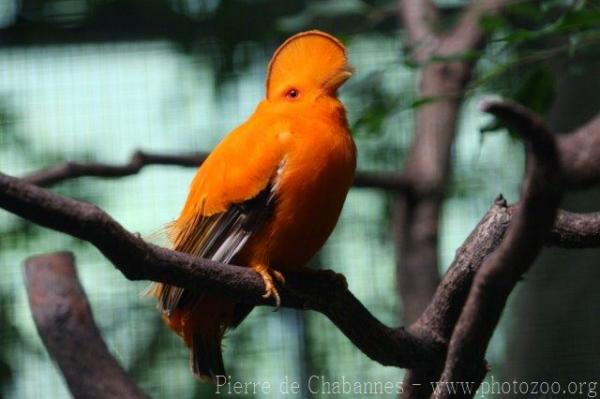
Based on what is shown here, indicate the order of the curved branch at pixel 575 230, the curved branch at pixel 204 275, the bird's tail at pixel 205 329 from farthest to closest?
the bird's tail at pixel 205 329 → the curved branch at pixel 575 230 → the curved branch at pixel 204 275

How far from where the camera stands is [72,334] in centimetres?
328

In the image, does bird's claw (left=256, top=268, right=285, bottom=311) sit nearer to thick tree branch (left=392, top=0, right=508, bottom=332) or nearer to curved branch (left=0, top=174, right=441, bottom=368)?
curved branch (left=0, top=174, right=441, bottom=368)

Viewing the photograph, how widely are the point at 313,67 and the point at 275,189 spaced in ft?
1.43

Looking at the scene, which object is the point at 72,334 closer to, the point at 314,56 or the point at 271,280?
the point at 271,280

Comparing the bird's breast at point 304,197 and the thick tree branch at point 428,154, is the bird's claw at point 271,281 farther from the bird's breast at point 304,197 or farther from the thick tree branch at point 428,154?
the thick tree branch at point 428,154

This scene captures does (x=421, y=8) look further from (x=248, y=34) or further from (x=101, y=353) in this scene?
(x=101, y=353)

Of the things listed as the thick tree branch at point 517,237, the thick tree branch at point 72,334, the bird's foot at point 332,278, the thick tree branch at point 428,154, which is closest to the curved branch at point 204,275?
the bird's foot at point 332,278

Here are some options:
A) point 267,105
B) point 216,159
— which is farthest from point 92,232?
point 267,105

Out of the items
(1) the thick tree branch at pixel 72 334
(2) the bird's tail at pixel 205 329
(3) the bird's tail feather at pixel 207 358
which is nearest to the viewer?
(2) the bird's tail at pixel 205 329

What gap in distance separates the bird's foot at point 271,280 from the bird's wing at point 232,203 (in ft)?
0.32

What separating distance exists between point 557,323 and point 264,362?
1410 millimetres

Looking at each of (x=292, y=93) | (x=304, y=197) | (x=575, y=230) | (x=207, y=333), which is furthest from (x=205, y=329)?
(x=575, y=230)

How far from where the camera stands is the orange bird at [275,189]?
2717 mm

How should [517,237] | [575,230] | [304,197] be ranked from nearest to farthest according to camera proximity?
[517,237]
[575,230]
[304,197]
